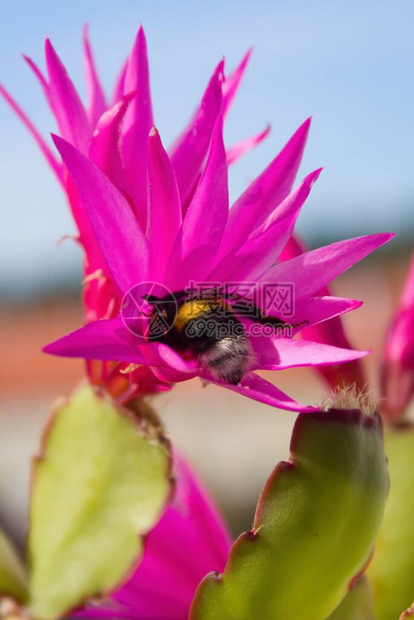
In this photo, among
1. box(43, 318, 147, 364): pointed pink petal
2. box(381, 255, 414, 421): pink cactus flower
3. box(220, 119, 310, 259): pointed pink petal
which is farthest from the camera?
box(381, 255, 414, 421): pink cactus flower

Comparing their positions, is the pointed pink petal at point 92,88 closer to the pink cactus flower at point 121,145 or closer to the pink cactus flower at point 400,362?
the pink cactus flower at point 121,145

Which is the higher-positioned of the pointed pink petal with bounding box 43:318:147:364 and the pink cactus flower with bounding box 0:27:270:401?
the pink cactus flower with bounding box 0:27:270:401

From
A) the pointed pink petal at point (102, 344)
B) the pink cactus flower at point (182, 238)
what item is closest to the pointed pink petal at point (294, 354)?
the pink cactus flower at point (182, 238)

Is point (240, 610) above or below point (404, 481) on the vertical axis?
above

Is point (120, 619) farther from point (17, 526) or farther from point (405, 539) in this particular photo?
point (17, 526)

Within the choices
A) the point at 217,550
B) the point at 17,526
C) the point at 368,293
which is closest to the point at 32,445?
the point at 17,526

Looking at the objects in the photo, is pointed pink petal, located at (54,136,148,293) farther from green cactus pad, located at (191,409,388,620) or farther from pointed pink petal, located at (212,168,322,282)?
green cactus pad, located at (191,409,388,620)

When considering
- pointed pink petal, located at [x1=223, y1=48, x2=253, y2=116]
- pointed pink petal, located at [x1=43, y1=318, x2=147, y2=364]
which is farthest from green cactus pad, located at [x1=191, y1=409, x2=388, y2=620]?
pointed pink petal, located at [x1=223, y1=48, x2=253, y2=116]
